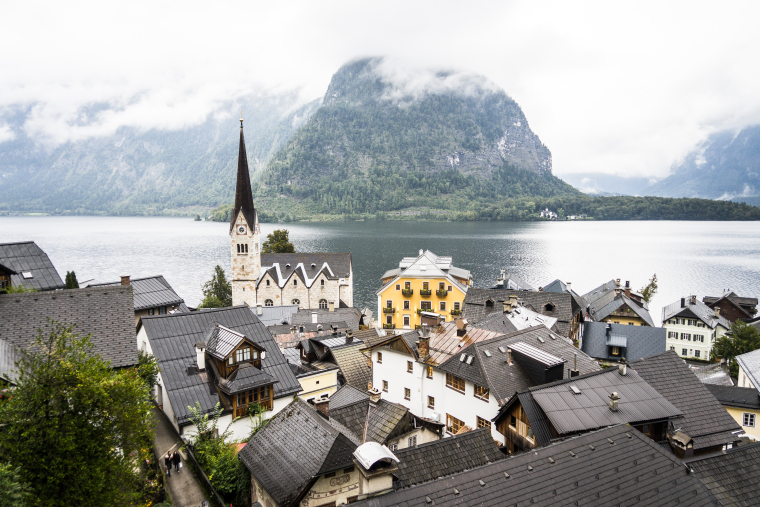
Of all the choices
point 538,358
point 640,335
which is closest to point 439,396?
point 538,358

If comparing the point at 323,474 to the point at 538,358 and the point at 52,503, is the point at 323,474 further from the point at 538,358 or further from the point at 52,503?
the point at 538,358

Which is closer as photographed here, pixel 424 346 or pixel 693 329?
pixel 424 346

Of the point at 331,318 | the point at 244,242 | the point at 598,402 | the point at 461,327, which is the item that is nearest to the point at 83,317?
the point at 598,402

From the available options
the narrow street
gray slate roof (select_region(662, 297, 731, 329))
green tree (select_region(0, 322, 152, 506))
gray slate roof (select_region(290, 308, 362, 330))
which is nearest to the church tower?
gray slate roof (select_region(290, 308, 362, 330))

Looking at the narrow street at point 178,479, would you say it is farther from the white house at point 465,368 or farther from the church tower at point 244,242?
the church tower at point 244,242

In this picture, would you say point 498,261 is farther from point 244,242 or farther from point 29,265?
point 29,265

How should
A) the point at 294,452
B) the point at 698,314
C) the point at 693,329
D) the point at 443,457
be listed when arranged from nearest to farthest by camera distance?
1. the point at 294,452
2. the point at 443,457
3. the point at 698,314
4. the point at 693,329

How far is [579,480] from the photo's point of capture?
39.1 feet

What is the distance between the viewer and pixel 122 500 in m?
12.3

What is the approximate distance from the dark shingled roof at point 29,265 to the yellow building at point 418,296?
37728 millimetres

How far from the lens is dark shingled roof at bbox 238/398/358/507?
585 inches

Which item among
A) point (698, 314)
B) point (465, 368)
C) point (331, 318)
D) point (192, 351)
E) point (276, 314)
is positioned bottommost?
point (698, 314)

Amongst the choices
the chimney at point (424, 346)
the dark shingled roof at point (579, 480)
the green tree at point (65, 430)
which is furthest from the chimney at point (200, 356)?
the dark shingled roof at point (579, 480)

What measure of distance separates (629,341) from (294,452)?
42310 mm
